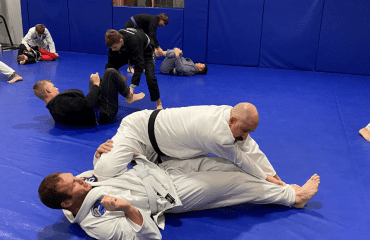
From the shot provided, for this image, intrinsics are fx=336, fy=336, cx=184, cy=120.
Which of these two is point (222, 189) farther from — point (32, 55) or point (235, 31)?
point (32, 55)

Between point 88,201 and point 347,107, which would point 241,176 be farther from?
point 347,107

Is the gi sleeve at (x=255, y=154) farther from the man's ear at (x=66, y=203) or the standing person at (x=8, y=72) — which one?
the standing person at (x=8, y=72)

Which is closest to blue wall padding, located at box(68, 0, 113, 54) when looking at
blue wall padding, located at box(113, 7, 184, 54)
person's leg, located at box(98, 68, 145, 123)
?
blue wall padding, located at box(113, 7, 184, 54)

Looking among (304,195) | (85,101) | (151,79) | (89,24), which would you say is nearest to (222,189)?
(304,195)

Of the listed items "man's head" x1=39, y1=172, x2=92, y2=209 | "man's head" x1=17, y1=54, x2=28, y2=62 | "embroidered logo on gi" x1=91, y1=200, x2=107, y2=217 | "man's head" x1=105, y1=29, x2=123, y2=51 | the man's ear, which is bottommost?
"man's head" x1=17, y1=54, x2=28, y2=62

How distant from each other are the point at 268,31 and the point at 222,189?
19.9 feet

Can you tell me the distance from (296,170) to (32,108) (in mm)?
3298

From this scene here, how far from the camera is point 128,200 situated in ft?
6.59

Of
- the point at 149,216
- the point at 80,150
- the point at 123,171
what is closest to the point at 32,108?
the point at 80,150

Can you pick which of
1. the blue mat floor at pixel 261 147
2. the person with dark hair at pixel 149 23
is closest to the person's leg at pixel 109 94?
the blue mat floor at pixel 261 147

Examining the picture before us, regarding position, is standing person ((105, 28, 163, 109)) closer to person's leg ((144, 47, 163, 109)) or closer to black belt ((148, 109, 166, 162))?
person's leg ((144, 47, 163, 109))

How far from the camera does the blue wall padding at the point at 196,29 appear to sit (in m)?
7.74

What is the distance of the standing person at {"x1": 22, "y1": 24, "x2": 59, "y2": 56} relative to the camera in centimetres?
759

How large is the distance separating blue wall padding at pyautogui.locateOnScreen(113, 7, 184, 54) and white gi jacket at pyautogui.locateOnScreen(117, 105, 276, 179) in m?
5.87
